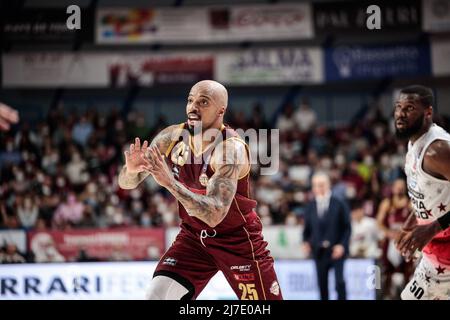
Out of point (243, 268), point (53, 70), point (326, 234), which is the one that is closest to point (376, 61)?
point (53, 70)

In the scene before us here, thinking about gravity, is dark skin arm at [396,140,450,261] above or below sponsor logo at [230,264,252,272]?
above

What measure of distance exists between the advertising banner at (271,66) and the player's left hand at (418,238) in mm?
13624

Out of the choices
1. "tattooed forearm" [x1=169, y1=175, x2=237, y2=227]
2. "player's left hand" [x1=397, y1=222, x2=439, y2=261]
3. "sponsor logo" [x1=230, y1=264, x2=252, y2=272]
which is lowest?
"sponsor logo" [x1=230, y1=264, x2=252, y2=272]

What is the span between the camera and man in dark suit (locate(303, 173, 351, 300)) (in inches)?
381

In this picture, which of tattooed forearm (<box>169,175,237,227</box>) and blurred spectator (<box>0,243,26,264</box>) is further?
blurred spectator (<box>0,243,26,264</box>)

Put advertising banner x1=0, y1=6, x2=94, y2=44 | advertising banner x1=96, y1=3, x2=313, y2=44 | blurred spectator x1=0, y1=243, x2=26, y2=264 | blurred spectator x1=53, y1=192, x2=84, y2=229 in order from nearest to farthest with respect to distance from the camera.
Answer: blurred spectator x1=0, y1=243, x2=26, y2=264, blurred spectator x1=53, y1=192, x2=84, y2=229, advertising banner x1=0, y1=6, x2=94, y2=44, advertising banner x1=96, y1=3, x2=313, y2=44

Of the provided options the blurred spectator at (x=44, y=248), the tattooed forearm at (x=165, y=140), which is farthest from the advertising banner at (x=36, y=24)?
the tattooed forearm at (x=165, y=140)

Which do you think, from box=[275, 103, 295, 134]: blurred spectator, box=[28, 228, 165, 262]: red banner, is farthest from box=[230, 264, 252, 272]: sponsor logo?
box=[275, 103, 295, 134]: blurred spectator

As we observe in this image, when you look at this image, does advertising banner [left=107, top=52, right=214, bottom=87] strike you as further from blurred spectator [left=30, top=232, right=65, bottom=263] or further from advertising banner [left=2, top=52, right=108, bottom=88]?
blurred spectator [left=30, top=232, right=65, bottom=263]

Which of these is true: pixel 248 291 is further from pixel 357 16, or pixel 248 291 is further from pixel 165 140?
pixel 357 16

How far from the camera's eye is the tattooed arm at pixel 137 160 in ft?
15.7

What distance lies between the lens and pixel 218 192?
4.68 metres

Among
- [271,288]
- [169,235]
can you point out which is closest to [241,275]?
[271,288]

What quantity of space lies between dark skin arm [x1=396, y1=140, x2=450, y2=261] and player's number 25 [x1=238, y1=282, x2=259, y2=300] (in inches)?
45.6
